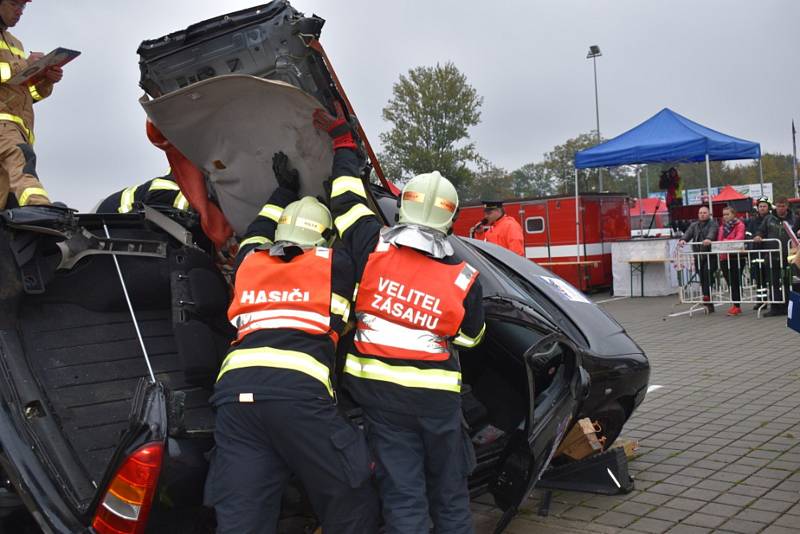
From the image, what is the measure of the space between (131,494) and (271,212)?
1587 mm

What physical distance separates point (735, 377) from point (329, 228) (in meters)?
5.57

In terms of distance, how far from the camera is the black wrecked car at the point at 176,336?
296 centimetres

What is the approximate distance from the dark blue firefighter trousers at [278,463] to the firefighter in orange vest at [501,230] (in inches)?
252

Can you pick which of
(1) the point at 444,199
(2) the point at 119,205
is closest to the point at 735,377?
(1) the point at 444,199

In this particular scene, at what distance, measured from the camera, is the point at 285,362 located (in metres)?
3.22

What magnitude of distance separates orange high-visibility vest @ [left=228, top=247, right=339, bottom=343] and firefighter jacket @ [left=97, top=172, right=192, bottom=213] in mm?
1276

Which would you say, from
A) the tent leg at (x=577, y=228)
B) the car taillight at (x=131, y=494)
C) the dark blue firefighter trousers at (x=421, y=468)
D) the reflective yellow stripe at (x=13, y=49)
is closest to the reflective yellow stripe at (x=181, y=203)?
the reflective yellow stripe at (x=13, y=49)

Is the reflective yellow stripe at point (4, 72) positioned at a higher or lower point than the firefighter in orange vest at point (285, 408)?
higher

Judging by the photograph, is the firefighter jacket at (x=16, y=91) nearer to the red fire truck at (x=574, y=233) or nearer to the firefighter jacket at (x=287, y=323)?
the firefighter jacket at (x=287, y=323)

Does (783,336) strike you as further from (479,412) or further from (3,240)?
(3,240)

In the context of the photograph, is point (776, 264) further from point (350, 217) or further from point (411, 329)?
point (411, 329)

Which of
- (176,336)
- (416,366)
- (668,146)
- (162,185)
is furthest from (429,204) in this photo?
(668,146)

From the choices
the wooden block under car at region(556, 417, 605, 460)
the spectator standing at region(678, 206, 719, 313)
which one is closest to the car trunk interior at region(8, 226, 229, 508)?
the wooden block under car at region(556, 417, 605, 460)

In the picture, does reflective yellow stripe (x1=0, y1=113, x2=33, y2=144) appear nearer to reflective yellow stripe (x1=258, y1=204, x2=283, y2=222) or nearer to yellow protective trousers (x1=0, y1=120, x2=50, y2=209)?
yellow protective trousers (x1=0, y1=120, x2=50, y2=209)
